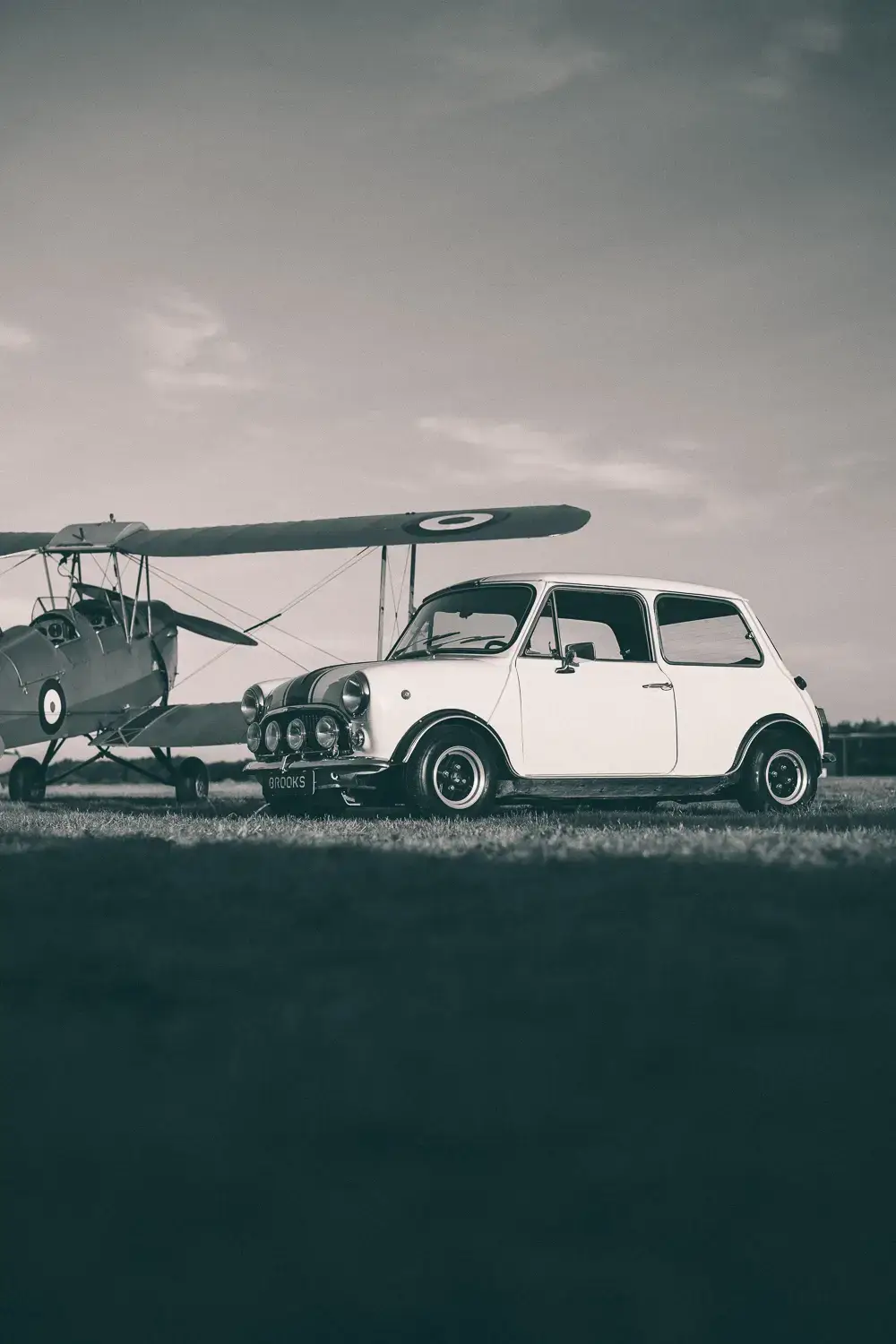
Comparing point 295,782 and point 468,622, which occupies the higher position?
point 468,622

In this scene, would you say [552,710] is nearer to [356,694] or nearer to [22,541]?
[356,694]

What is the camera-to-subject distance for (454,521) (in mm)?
13820

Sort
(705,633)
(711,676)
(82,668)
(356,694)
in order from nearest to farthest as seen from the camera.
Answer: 1. (356,694)
2. (711,676)
3. (705,633)
4. (82,668)

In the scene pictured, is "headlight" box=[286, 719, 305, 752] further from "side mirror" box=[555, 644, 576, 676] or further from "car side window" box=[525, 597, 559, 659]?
"side mirror" box=[555, 644, 576, 676]

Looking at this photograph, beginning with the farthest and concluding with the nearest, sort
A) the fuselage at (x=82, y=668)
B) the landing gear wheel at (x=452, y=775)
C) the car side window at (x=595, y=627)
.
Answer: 1. the fuselage at (x=82, y=668)
2. the car side window at (x=595, y=627)
3. the landing gear wheel at (x=452, y=775)

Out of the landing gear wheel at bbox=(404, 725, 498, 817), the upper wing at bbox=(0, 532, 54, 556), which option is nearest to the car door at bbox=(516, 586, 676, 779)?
the landing gear wheel at bbox=(404, 725, 498, 817)

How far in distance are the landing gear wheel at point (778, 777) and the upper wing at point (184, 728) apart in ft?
25.6

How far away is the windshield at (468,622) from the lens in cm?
991

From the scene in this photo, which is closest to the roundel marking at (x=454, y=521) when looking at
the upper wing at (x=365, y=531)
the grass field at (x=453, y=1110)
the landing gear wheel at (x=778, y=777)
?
the upper wing at (x=365, y=531)

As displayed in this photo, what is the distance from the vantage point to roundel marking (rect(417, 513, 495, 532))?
44.6ft

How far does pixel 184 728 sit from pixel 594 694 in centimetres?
837

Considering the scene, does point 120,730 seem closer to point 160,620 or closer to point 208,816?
point 160,620

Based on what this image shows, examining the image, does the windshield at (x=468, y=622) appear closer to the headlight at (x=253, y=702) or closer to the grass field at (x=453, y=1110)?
the headlight at (x=253, y=702)

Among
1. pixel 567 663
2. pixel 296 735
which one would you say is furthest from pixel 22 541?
pixel 567 663
